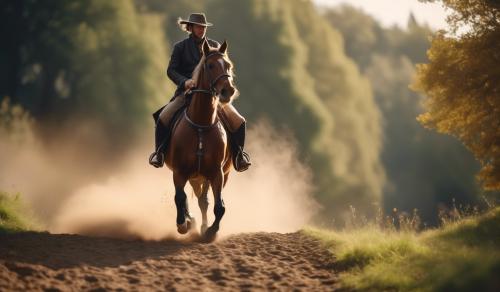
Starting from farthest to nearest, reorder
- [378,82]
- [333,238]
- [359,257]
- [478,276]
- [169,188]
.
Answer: [378,82]
[169,188]
[333,238]
[359,257]
[478,276]

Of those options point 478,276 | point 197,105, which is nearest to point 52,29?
point 197,105

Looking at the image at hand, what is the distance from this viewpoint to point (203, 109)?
1136 cm

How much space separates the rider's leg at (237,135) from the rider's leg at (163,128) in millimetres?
988

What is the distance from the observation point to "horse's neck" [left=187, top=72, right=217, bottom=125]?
1129cm

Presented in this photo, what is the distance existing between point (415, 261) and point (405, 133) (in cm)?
4993

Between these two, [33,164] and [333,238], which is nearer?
[333,238]

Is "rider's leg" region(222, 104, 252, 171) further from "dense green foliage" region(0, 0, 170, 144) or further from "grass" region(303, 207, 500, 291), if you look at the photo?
"dense green foliage" region(0, 0, 170, 144)

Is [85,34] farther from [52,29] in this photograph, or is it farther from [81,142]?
[81,142]

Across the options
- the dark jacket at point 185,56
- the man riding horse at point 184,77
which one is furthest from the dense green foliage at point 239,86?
the dark jacket at point 185,56

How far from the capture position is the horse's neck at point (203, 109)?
1129cm

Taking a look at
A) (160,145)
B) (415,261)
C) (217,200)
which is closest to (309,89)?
(160,145)

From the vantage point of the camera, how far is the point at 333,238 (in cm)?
1239

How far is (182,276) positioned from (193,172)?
3262mm

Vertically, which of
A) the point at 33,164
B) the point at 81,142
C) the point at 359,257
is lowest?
the point at 359,257
